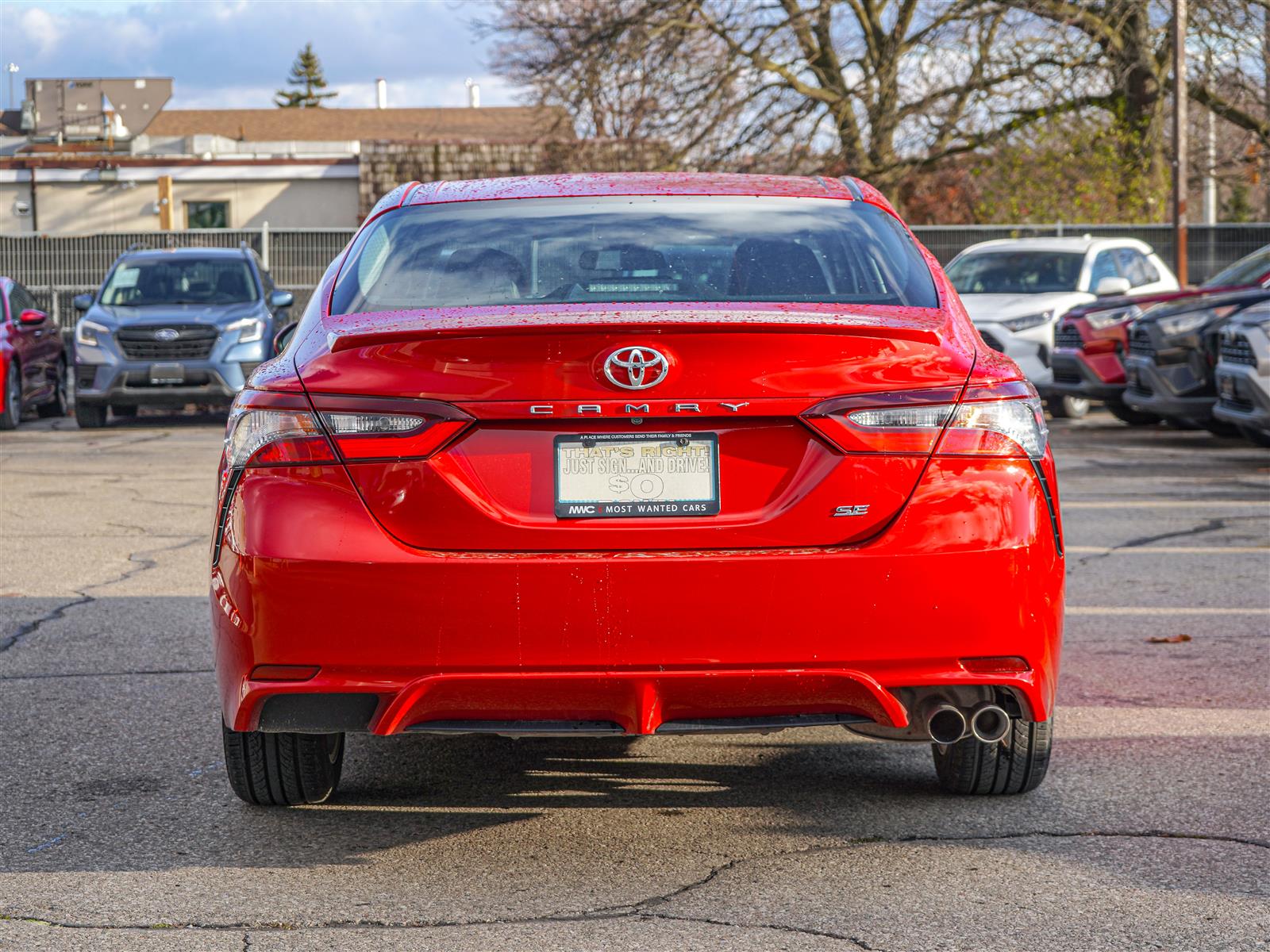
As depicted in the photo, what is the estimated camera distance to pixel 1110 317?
16891mm

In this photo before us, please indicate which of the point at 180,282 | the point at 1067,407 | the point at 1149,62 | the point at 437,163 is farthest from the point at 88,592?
Result: the point at 437,163

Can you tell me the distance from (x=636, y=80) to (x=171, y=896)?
83.1ft

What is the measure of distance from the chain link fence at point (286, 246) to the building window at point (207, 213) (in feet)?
57.4

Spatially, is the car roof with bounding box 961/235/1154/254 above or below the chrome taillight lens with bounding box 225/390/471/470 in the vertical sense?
above

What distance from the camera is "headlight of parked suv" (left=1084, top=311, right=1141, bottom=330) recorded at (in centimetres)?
A: 1686

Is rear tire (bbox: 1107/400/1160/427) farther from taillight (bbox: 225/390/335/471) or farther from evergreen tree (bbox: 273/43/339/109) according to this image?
evergreen tree (bbox: 273/43/339/109)

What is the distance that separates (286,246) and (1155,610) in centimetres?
2274

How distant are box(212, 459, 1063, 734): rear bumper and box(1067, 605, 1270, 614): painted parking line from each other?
3.51m


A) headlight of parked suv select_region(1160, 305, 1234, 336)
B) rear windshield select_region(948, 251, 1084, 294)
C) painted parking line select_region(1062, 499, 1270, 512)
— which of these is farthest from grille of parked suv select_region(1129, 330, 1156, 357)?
painted parking line select_region(1062, 499, 1270, 512)

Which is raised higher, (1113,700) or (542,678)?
(542,678)

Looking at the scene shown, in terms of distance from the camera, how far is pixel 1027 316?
18.0 m

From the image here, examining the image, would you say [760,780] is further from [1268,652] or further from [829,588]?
[1268,652]

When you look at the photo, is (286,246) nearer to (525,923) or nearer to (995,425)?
(995,425)

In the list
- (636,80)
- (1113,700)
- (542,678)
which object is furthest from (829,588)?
(636,80)
